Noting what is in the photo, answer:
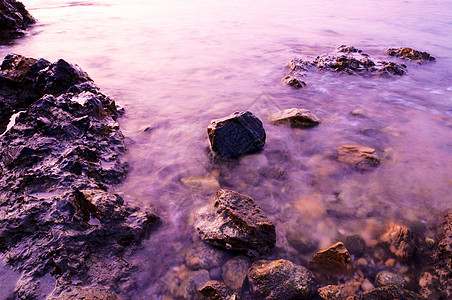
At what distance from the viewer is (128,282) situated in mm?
1587

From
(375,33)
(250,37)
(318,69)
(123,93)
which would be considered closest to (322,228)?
(123,93)

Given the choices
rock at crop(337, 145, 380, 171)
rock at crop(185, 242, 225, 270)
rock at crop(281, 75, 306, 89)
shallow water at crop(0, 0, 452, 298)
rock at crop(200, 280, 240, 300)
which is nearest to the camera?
rock at crop(200, 280, 240, 300)

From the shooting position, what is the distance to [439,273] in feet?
5.30

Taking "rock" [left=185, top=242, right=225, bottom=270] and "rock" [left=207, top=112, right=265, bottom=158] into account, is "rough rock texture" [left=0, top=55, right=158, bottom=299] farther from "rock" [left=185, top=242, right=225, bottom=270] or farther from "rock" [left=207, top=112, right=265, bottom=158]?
"rock" [left=207, top=112, right=265, bottom=158]

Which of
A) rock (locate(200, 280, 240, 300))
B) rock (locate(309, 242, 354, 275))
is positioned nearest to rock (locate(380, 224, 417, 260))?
rock (locate(309, 242, 354, 275))

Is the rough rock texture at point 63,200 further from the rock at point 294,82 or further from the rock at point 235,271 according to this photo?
the rock at point 294,82

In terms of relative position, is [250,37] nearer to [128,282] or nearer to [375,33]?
[375,33]

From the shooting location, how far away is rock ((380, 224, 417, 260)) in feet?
5.67

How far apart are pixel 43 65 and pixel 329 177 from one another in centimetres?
422

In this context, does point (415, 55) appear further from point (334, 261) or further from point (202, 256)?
point (202, 256)

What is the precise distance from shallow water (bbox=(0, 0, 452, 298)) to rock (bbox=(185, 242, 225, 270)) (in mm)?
73

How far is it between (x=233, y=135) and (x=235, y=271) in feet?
4.50

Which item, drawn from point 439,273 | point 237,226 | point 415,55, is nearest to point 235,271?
point 237,226

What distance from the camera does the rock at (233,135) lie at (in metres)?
2.65
